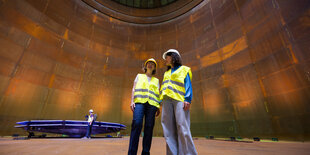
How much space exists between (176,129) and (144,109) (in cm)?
46

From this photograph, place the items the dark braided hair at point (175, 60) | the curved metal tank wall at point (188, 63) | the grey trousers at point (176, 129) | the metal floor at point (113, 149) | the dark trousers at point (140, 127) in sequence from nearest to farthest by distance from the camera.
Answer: the grey trousers at point (176, 129), the dark trousers at point (140, 127), the dark braided hair at point (175, 60), the metal floor at point (113, 149), the curved metal tank wall at point (188, 63)

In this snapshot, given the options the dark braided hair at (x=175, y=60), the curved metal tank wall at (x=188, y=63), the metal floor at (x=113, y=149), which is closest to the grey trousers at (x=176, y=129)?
the dark braided hair at (x=175, y=60)

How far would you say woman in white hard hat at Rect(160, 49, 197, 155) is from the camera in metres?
1.47

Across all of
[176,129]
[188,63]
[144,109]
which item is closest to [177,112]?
[176,129]

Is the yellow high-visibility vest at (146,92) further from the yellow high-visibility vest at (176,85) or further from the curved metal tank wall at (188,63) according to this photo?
the curved metal tank wall at (188,63)

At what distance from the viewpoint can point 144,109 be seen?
1.78m

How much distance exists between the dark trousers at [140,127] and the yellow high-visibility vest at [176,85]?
27cm

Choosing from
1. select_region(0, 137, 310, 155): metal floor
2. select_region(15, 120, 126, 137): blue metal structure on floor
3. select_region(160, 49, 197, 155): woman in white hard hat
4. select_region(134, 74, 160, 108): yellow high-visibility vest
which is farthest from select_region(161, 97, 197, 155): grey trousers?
select_region(15, 120, 126, 137): blue metal structure on floor

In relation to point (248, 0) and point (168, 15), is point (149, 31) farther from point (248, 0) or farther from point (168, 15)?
point (248, 0)

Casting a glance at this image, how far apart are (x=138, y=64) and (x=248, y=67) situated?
6153 millimetres

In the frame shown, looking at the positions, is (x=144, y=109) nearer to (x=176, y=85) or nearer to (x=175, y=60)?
(x=176, y=85)

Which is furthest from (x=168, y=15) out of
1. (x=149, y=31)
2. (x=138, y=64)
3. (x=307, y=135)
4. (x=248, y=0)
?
(x=307, y=135)

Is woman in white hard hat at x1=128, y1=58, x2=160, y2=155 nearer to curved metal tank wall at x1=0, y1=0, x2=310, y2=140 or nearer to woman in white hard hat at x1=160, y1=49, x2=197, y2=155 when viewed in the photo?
woman in white hard hat at x1=160, y1=49, x2=197, y2=155

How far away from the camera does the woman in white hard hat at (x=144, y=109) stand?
1628 millimetres
